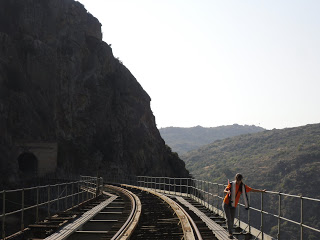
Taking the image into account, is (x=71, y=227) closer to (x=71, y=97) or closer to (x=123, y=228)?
(x=123, y=228)

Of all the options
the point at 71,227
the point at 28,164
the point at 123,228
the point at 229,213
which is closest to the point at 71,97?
the point at 28,164

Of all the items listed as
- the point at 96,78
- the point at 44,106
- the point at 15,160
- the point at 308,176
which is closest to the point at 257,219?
the point at 308,176

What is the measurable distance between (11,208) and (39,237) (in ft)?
126

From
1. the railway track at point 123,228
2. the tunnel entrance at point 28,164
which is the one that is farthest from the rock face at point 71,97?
the railway track at point 123,228

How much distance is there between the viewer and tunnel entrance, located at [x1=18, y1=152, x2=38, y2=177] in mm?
56562

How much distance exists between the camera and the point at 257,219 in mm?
130625

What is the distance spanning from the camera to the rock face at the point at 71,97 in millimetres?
66500

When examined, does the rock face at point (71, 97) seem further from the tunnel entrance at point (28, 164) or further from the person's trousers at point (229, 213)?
the person's trousers at point (229, 213)

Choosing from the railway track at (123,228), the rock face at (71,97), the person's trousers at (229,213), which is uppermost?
the rock face at (71,97)

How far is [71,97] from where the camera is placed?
7281 centimetres

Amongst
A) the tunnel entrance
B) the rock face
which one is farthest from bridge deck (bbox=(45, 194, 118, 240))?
the rock face

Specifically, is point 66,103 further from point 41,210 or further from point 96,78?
point 41,210

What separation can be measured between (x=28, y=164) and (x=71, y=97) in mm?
17018

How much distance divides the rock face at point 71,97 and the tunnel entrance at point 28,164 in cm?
268
